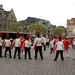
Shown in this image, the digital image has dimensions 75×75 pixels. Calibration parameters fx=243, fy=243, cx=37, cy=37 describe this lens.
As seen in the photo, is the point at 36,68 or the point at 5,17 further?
the point at 5,17

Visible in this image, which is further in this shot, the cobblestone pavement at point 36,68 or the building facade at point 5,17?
the building facade at point 5,17

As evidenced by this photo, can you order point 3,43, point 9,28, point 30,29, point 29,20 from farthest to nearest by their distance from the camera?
point 29,20 < point 30,29 < point 9,28 < point 3,43

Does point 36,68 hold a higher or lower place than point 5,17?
lower

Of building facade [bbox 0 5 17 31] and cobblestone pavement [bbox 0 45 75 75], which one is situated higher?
building facade [bbox 0 5 17 31]

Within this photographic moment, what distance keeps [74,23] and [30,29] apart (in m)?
21.3

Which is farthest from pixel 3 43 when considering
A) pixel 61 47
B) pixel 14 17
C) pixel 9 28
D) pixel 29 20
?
pixel 29 20

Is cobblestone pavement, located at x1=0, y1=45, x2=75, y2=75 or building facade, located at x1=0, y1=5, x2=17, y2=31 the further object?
building facade, located at x1=0, y1=5, x2=17, y2=31

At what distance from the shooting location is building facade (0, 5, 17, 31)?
9738 cm

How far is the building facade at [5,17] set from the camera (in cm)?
9738

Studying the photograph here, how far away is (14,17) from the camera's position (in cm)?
10625

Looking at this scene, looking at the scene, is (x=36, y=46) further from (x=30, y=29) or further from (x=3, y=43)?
(x=30, y=29)

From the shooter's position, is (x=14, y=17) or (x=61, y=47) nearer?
(x=61, y=47)

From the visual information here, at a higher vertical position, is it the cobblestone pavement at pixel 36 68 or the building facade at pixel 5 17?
the building facade at pixel 5 17

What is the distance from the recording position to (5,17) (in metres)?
101
